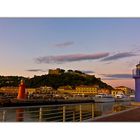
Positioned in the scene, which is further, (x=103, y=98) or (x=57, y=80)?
(x=103, y=98)

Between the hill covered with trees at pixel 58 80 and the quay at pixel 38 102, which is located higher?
the hill covered with trees at pixel 58 80

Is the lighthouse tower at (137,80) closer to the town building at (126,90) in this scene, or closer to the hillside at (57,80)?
the town building at (126,90)

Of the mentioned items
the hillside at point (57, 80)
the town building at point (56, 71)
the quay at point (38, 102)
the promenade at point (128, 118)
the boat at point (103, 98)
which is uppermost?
the town building at point (56, 71)

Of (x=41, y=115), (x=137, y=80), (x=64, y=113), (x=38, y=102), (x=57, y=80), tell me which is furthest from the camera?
(x=38, y=102)

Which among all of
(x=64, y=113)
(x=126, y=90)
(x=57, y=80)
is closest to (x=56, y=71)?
(x=57, y=80)

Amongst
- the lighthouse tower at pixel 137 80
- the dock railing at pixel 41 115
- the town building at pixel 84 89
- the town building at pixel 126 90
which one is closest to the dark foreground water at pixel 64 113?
the dock railing at pixel 41 115

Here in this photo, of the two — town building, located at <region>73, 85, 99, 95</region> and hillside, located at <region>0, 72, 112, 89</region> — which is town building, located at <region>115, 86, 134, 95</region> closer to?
hillside, located at <region>0, 72, 112, 89</region>

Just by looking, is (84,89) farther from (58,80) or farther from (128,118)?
(128,118)

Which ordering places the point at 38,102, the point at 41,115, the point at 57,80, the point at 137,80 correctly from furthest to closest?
1. the point at 38,102
2. the point at 137,80
3. the point at 57,80
4. the point at 41,115

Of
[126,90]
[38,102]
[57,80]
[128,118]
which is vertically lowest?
[128,118]

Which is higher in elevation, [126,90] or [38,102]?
[126,90]
